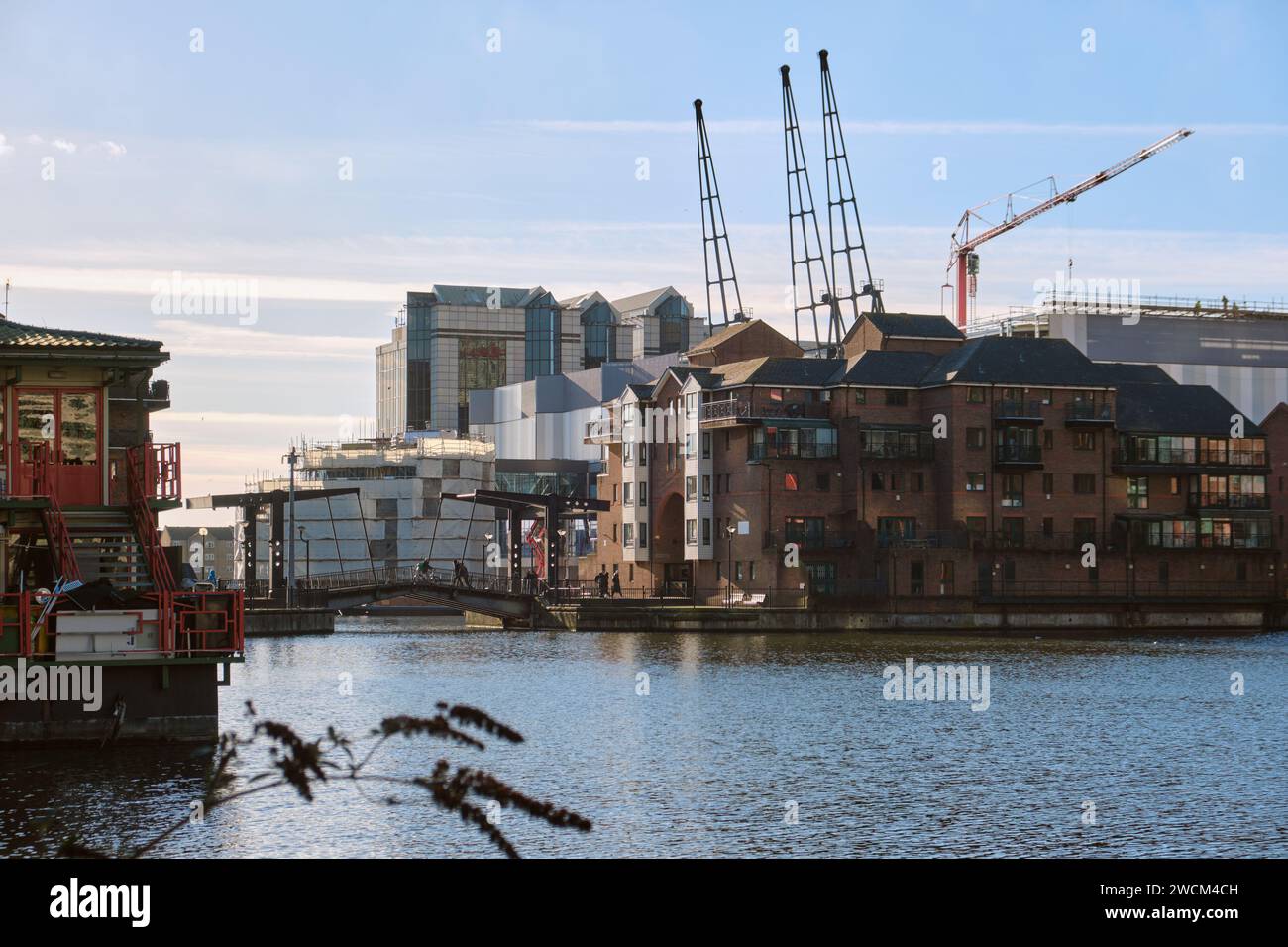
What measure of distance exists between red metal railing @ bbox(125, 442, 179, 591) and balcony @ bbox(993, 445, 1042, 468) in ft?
281

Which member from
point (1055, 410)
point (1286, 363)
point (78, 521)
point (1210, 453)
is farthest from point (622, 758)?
point (1286, 363)

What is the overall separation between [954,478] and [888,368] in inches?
381

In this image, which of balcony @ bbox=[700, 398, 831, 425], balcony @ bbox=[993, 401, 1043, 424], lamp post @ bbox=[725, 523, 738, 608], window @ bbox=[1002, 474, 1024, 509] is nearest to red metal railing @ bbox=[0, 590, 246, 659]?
lamp post @ bbox=[725, 523, 738, 608]

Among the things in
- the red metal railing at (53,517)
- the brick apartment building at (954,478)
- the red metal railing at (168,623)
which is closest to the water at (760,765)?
the red metal railing at (168,623)

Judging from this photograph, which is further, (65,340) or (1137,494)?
(1137,494)

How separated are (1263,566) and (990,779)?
92.1m

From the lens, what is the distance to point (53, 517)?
40.5m

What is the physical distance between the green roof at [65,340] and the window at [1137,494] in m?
95.2

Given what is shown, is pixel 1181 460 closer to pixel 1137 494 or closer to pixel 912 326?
pixel 1137 494

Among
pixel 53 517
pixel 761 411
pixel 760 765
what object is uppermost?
pixel 761 411

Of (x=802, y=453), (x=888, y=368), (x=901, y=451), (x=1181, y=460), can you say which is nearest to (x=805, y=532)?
(x=802, y=453)

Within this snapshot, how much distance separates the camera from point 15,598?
3809 cm

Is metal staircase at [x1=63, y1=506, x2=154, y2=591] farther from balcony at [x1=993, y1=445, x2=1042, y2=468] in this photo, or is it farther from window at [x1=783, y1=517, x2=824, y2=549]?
balcony at [x1=993, y1=445, x2=1042, y2=468]

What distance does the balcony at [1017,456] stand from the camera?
12012cm
